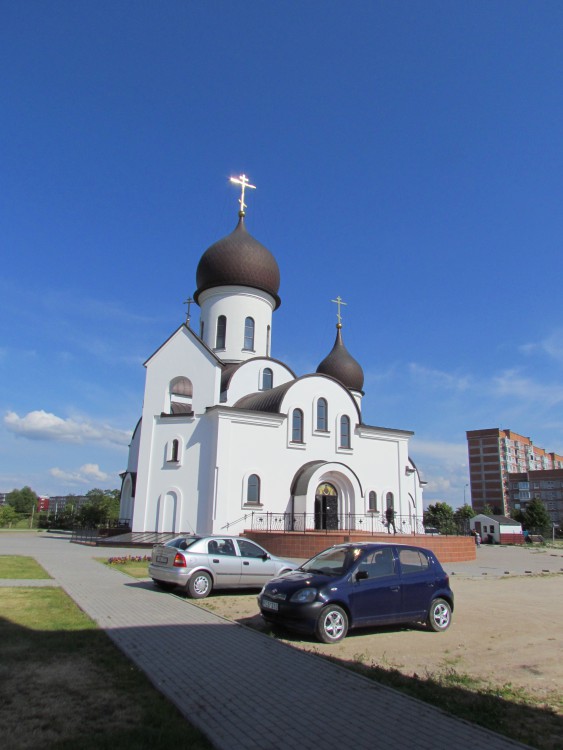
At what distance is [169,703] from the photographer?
5.09m

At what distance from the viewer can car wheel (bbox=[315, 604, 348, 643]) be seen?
7715mm

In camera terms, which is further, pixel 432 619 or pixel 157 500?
pixel 157 500

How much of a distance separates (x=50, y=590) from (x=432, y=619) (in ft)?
25.5

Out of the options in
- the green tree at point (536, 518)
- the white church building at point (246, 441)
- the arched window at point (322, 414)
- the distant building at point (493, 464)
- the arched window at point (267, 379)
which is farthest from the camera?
the distant building at point (493, 464)

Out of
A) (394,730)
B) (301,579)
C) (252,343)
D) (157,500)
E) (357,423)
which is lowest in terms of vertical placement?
(394,730)

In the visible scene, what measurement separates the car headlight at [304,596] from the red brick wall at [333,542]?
12523mm

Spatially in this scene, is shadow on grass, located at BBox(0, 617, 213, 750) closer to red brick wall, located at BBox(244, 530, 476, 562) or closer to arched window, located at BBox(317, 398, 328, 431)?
red brick wall, located at BBox(244, 530, 476, 562)

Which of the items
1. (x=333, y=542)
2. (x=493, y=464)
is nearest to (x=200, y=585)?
(x=333, y=542)

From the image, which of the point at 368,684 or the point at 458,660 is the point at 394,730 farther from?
the point at 458,660

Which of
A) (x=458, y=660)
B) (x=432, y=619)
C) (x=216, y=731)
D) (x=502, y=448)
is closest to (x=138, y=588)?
(x=432, y=619)

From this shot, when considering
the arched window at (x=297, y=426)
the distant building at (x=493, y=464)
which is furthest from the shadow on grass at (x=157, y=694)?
the distant building at (x=493, y=464)

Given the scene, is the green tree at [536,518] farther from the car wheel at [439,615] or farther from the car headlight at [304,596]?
the car headlight at [304,596]

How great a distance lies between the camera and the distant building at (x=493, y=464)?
331ft

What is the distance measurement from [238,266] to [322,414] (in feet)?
33.8
